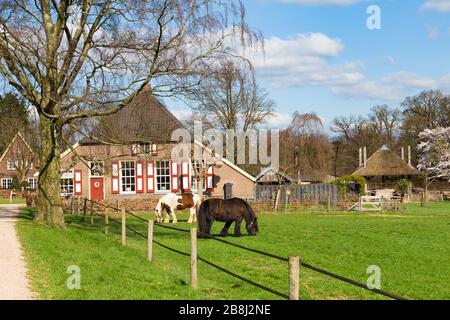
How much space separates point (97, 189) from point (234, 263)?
2840 centimetres

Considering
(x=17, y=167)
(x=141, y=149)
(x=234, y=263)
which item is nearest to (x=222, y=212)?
(x=141, y=149)

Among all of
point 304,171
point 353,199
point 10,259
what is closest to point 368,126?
point 304,171

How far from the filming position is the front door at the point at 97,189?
41094 mm

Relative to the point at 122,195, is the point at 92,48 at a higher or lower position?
higher

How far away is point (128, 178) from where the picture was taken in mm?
41000

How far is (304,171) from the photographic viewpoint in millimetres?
62688

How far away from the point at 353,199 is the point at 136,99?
25.4 metres

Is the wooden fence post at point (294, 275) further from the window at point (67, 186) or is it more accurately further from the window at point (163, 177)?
the window at point (67, 186)

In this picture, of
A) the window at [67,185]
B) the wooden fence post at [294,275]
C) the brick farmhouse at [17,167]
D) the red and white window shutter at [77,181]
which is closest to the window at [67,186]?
the window at [67,185]

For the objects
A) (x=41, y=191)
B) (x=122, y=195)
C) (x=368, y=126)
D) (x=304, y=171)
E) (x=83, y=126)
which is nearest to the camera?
(x=83, y=126)

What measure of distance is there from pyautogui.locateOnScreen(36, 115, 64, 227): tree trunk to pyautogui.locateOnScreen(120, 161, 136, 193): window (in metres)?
19.2

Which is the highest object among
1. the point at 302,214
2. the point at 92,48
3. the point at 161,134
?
the point at 92,48

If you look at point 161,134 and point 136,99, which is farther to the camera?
point 161,134
